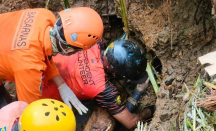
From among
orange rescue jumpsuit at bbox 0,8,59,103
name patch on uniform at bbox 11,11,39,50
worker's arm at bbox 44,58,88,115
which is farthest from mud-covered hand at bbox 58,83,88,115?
name patch on uniform at bbox 11,11,39,50

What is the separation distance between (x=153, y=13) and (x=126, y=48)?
64cm

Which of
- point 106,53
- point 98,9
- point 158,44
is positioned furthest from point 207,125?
point 98,9

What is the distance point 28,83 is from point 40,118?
0.69 m

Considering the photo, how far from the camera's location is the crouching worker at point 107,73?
332cm

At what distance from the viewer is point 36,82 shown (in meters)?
2.92

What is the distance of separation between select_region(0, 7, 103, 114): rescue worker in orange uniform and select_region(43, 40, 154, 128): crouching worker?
0.45 metres

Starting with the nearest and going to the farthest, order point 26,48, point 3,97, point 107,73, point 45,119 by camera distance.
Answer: point 45,119 → point 26,48 → point 107,73 → point 3,97

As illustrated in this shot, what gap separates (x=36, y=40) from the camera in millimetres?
2857

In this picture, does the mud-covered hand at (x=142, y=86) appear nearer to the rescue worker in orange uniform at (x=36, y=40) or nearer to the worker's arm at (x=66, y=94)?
the worker's arm at (x=66, y=94)

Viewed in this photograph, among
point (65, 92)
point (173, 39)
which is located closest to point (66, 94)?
point (65, 92)

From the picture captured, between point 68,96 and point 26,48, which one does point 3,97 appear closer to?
point 68,96

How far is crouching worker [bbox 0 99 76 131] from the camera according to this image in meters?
2.31

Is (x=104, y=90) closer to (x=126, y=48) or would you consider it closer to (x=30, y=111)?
(x=126, y=48)

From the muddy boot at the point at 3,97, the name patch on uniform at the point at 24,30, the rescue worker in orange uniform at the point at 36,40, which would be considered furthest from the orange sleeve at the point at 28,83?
the muddy boot at the point at 3,97
